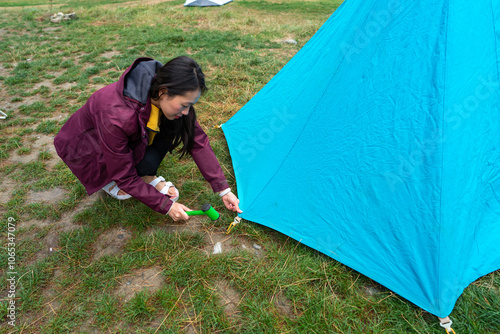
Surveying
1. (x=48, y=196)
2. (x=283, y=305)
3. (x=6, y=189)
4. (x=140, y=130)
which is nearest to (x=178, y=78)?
(x=140, y=130)

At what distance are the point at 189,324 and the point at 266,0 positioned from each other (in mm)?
15735

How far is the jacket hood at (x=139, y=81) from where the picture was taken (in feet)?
5.71

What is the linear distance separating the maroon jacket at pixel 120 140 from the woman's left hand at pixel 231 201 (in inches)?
2.6

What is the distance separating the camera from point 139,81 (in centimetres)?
175

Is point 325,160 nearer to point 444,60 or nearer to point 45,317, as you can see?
point 444,60

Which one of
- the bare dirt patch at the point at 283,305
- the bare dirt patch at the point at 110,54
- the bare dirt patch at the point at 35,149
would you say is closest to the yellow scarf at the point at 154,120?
the bare dirt patch at the point at 283,305

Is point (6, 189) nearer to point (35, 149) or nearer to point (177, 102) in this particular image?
point (35, 149)

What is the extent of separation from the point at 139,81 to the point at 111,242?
3.57ft

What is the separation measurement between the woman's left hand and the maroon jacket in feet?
0.22

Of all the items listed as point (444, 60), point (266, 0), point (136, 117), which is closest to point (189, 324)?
point (136, 117)

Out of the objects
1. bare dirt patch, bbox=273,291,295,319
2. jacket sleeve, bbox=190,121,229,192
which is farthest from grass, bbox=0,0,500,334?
jacket sleeve, bbox=190,121,229,192

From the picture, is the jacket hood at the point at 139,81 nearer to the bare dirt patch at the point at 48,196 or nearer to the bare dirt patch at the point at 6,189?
the bare dirt patch at the point at 48,196

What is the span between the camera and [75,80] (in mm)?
4781

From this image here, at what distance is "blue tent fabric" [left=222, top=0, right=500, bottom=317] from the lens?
1.59 m
